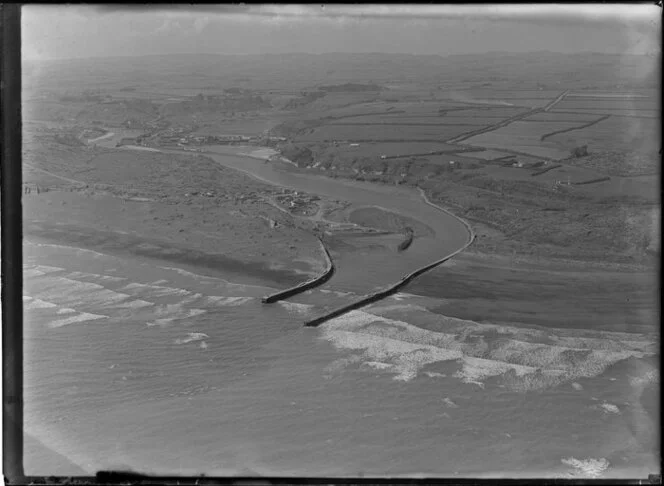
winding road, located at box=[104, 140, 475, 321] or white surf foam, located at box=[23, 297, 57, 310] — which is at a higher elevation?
winding road, located at box=[104, 140, 475, 321]

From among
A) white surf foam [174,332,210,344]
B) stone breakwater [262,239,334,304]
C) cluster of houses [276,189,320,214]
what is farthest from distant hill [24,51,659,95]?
white surf foam [174,332,210,344]

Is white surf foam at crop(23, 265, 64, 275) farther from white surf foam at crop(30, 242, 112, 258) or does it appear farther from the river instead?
white surf foam at crop(30, 242, 112, 258)

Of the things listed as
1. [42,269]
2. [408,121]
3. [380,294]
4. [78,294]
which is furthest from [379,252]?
[408,121]

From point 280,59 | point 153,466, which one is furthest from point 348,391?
point 280,59

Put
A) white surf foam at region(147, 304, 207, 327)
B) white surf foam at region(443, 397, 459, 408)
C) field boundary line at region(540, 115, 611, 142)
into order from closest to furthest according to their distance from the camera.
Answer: white surf foam at region(443, 397, 459, 408), white surf foam at region(147, 304, 207, 327), field boundary line at region(540, 115, 611, 142)

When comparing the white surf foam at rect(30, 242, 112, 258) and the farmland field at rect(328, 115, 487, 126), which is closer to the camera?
the white surf foam at rect(30, 242, 112, 258)
